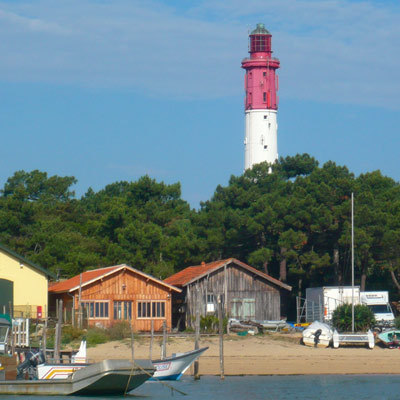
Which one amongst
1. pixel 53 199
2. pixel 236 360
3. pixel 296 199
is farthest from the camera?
pixel 53 199

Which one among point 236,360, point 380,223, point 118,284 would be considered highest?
point 380,223

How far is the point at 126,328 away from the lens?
50.4 m

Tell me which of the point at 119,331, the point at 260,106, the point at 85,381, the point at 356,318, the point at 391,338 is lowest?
the point at 85,381

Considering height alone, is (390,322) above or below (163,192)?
below

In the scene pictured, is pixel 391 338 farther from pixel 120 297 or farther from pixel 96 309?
pixel 96 309

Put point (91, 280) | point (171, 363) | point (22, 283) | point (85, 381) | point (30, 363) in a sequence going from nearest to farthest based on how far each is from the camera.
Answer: point (85, 381)
point (30, 363)
point (171, 363)
point (22, 283)
point (91, 280)

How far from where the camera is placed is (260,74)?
298ft

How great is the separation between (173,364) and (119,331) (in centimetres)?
900

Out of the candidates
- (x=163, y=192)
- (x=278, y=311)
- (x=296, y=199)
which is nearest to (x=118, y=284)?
(x=278, y=311)

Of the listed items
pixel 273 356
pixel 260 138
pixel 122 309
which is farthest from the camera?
pixel 260 138

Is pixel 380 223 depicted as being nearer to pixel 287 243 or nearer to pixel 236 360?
pixel 287 243

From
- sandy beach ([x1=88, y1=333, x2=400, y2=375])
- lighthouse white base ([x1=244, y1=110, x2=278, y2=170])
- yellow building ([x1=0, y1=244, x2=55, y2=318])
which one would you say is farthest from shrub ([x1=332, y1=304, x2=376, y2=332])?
lighthouse white base ([x1=244, y1=110, x2=278, y2=170])

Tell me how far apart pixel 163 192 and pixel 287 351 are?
33267 mm

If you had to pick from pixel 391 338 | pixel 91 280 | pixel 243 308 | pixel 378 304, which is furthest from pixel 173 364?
pixel 378 304
